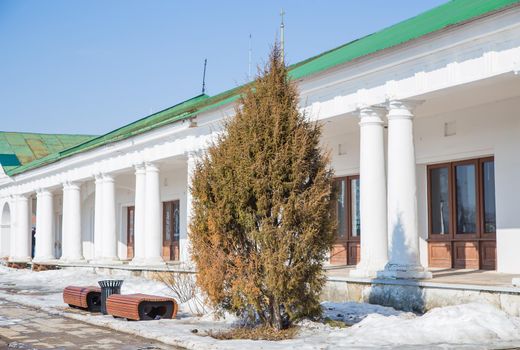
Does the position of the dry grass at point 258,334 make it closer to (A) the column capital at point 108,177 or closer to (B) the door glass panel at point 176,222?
(A) the column capital at point 108,177

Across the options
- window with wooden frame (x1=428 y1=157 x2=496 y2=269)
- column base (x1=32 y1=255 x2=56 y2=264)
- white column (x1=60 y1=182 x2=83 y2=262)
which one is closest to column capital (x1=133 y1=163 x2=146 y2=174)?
white column (x1=60 y1=182 x2=83 y2=262)

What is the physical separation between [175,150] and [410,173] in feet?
37.5

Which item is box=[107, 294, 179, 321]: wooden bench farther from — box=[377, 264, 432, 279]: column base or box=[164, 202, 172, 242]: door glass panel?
box=[164, 202, 172, 242]: door glass panel

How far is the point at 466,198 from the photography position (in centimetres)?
1909

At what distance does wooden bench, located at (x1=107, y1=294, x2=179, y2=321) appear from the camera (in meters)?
13.9

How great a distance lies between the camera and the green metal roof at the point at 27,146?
46.1m

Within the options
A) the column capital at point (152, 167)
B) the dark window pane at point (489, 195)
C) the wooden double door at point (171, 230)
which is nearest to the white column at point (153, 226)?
the column capital at point (152, 167)

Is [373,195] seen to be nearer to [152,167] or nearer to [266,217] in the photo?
[266,217]

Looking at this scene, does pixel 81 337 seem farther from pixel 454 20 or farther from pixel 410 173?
pixel 454 20

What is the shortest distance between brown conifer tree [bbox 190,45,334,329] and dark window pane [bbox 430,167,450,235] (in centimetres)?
855

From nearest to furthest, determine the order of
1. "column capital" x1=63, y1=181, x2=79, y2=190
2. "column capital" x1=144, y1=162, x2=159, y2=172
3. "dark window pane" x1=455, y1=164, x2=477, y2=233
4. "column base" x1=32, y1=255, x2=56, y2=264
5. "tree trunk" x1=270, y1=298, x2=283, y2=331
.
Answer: "tree trunk" x1=270, y1=298, x2=283, y2=331
"dark window pane" x1=455, y1=164, x2=477, y2=233
"column capital" x1=144, y1=162, x2=159, y2=172
"column capital" x1=63, y1=181, x2=79, y2=190
"column base" x1=32, y1=255, x2=56, y2=264

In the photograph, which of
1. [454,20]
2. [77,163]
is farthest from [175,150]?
[454,20]

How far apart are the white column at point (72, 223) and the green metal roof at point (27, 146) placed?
37.4 ft

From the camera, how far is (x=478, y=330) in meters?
10.7
